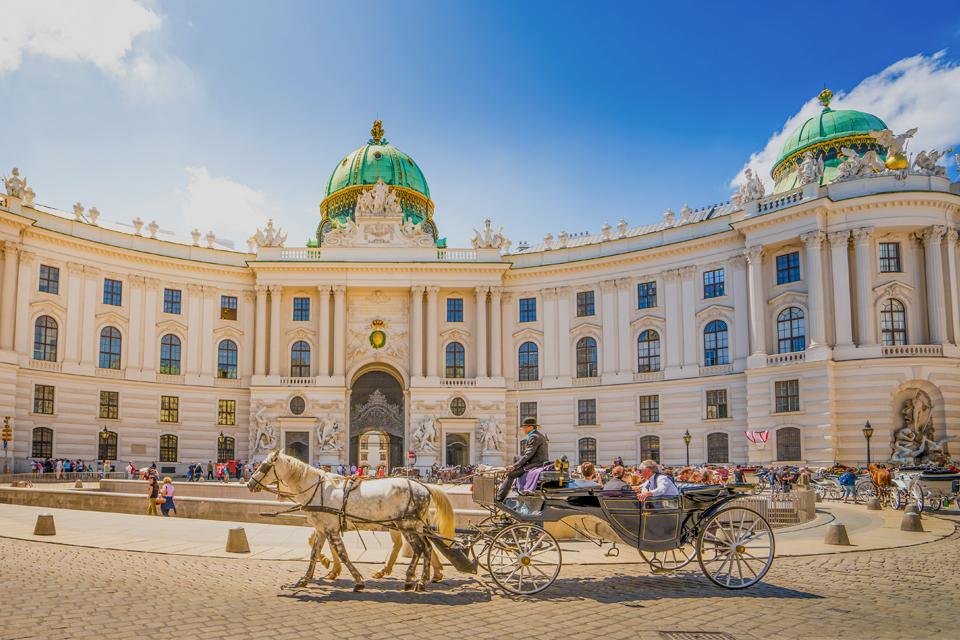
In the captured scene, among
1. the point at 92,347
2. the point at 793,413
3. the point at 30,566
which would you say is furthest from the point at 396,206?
the point at 30,566

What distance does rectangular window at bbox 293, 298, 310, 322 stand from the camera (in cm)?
5316

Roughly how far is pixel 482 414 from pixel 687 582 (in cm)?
3817

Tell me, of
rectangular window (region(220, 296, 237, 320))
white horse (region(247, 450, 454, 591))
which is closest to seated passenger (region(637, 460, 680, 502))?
white horse (region(247, 450, 454, 591))

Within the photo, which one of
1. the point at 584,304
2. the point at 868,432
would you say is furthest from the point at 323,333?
the point at 868,432

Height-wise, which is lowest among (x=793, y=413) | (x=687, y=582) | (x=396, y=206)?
(x=687, y=582)

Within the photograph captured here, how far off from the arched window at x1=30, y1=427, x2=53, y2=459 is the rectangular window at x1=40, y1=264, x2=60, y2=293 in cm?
830

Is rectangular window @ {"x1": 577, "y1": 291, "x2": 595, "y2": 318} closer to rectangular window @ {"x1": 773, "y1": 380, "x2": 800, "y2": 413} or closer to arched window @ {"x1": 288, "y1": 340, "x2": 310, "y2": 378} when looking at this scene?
rectangular window @ {"x1": 773, "y1": 380, "x2": 800, "y2": 413}

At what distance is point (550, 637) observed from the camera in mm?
9188

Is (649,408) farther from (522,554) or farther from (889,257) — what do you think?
(522,554)

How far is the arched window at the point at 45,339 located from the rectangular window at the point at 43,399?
1837 mm

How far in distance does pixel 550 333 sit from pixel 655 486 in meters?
39.7

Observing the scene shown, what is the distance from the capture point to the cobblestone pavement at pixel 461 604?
9.45 metres

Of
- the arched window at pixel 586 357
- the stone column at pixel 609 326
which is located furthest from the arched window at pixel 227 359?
the stone column at pixel 609 326

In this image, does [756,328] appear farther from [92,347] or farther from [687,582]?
[92,347]
